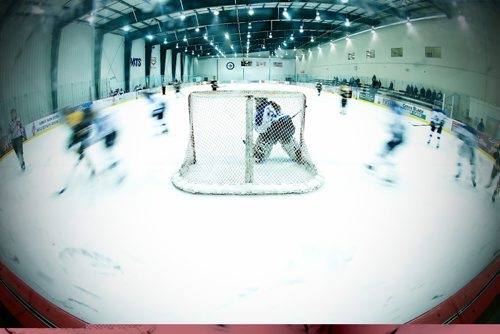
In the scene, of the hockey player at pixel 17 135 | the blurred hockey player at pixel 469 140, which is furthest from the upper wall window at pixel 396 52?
the hockey player at pixel 17 135

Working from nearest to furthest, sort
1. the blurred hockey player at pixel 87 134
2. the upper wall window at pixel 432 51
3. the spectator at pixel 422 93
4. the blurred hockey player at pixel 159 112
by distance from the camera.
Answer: the upper wall window at pixel 432 51, the spectator at pixel 422 93, the blurred hockey player at pixel 87 134, the blurred hockey player at pixel 159 112

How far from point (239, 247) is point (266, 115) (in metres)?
2.55

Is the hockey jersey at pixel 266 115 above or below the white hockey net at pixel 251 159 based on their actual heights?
above

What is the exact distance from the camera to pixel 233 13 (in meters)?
1.78

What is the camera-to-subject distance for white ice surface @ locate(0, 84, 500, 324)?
1256 mm

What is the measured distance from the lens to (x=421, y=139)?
14.0 ft

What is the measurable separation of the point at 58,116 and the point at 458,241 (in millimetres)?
3127

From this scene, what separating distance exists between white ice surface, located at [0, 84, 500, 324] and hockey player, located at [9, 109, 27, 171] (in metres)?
0.07

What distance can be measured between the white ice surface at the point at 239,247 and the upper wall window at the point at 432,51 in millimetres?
679

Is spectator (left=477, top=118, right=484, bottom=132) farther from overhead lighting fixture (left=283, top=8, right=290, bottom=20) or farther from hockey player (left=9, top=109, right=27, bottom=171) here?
hockey player (left=9, top=109, right=27, bottom=171)

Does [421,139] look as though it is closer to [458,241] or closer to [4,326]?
[458,241]

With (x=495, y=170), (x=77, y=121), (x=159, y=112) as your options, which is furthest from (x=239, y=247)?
(x=159, y=112)

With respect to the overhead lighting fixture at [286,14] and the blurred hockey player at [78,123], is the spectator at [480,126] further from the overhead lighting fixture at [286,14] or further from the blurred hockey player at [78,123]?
the blurred hockey player at [78,123]

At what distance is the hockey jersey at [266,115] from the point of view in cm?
388
